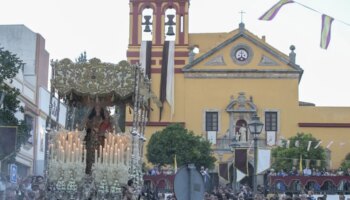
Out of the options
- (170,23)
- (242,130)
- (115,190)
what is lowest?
(115,190)

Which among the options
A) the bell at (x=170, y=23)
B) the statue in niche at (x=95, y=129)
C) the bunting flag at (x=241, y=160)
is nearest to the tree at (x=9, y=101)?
the bunting flag at (x=241, y=160)

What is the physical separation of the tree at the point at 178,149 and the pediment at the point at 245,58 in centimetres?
1167

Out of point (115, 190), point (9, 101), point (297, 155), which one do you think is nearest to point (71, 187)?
point (115, 190)

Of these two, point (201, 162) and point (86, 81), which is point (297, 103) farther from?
point (86, 81)

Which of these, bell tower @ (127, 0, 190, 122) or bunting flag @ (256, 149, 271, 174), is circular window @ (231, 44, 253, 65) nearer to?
bell tower @ (127, 0, 190, 122)

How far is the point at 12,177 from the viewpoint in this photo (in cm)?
2297

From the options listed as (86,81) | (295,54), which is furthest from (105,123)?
(295,54)

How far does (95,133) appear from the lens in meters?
21.2

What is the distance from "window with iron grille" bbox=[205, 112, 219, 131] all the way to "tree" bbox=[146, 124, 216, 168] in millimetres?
9705

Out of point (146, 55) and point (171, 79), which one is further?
point (171, 79)

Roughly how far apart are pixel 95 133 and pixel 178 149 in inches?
1241

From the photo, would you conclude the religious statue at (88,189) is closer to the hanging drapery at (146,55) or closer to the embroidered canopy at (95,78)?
the embroidered canopy at (95,78)

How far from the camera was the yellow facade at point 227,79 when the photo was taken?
63.5 m

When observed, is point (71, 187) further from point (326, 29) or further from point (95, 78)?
point (326, 29)
